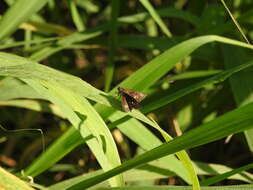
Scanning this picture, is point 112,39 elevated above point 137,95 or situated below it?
above

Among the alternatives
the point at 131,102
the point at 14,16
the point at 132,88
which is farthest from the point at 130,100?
the point at 14,16

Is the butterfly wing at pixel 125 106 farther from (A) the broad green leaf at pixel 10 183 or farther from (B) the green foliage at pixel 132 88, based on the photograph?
(A) the broad green leaf at pixel 10 183

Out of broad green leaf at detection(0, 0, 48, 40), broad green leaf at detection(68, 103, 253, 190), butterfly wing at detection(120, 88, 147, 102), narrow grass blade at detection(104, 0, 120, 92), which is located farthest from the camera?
narrow grass blade at detection(104, 0, 120, 92)

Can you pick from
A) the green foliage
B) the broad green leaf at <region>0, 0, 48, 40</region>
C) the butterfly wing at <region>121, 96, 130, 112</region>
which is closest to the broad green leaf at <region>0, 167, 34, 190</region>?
the green foliage

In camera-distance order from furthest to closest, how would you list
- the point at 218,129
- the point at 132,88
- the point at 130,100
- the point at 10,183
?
the point at 132,88 < the point at 130,100 < the point at 10,183 < the point at 218,129

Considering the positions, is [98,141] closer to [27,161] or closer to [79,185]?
[79,185]

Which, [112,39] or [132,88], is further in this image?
[112,39]

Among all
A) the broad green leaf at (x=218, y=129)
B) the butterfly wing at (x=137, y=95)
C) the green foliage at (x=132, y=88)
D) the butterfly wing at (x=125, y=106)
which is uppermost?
the green foliage at (x=132, y=88)

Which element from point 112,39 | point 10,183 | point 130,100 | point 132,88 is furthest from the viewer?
point 112,39

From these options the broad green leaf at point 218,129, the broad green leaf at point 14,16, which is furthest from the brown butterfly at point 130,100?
Result: the broad green leaf at point 14,16

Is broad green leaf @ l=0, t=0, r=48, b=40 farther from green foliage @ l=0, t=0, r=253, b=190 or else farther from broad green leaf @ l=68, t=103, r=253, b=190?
broad green leaf @ l=68, t=103, r=253, b=190

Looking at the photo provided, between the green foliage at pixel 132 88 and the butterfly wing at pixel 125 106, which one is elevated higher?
the green foliage at pixel 132 88

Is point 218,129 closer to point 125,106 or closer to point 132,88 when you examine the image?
point 125,106
